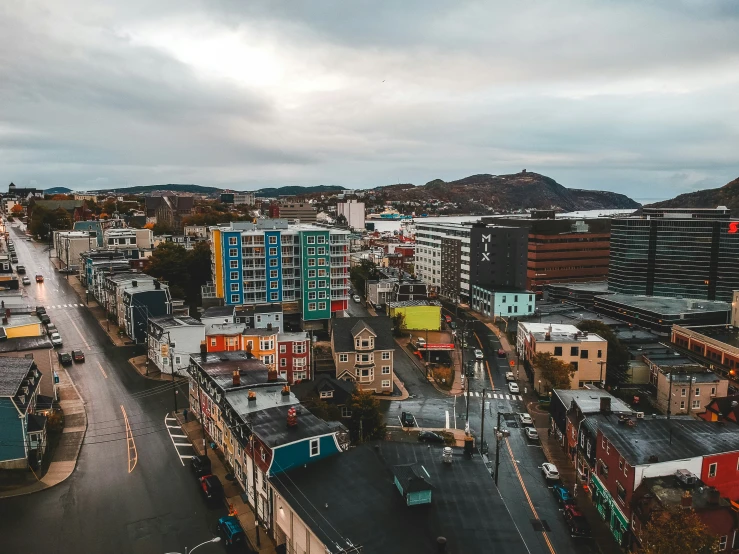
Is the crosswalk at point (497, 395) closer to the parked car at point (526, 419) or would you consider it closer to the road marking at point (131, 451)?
the parked car at point (526, 419)

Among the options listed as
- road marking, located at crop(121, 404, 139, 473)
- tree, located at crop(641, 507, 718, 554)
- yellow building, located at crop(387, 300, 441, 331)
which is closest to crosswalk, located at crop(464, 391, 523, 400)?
yellow building, located at crop(387, 300, 441, 331)

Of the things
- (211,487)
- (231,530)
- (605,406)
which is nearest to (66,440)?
(211,487)

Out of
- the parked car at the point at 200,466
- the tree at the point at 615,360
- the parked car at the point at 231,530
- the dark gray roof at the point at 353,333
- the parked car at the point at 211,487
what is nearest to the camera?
the parked car at the point at 231,530

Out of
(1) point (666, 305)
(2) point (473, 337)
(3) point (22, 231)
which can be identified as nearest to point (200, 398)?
(2) point (473, 337)

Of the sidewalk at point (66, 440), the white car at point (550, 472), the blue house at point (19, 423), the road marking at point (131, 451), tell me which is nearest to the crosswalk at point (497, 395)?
the white car at point (550, 472)

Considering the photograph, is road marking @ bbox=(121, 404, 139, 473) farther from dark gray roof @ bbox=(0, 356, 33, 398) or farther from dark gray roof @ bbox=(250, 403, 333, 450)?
dark gray roof @ bbox=(250, 403, 333, 450)
